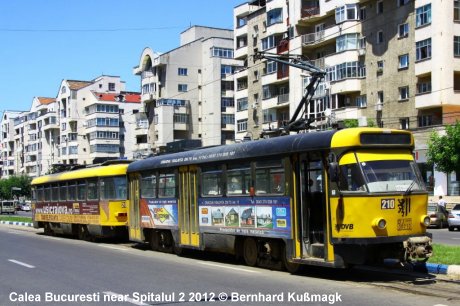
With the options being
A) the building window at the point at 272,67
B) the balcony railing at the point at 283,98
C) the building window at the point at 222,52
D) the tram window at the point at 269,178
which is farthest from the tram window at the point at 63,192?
the building window at the point at 222,52

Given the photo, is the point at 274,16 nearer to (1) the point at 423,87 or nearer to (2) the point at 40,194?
(1) the point at 423,87

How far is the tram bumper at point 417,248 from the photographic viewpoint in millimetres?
11688

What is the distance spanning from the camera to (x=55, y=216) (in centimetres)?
3048

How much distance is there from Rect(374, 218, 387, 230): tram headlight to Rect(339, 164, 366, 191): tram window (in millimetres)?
637

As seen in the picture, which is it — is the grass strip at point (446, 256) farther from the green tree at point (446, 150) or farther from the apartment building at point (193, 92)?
the apartment building at point (193, 92)

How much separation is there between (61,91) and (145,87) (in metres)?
33.9

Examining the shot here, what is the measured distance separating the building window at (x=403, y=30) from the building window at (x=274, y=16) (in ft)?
58.8

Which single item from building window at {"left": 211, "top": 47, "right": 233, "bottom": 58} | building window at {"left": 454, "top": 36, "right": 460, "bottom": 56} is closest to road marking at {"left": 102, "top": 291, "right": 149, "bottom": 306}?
building window at {"left": 454, "top": 36, "right": 460, "bottom": 56}

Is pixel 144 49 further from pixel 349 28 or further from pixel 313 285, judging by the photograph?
pixel 313 285

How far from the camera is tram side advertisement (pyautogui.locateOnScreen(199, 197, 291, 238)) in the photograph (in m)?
→ 13.8

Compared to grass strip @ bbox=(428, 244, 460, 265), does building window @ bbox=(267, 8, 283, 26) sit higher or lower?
higher

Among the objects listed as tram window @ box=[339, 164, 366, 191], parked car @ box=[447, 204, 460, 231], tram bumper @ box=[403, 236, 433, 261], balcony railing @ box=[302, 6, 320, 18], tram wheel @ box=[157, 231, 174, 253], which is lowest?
parked car @ box=[447, 204, 460, 231]

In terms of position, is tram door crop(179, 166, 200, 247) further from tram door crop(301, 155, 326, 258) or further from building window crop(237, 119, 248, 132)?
building window crop(237, 119, 248, 132)

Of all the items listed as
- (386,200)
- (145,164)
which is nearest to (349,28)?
(145,164)
